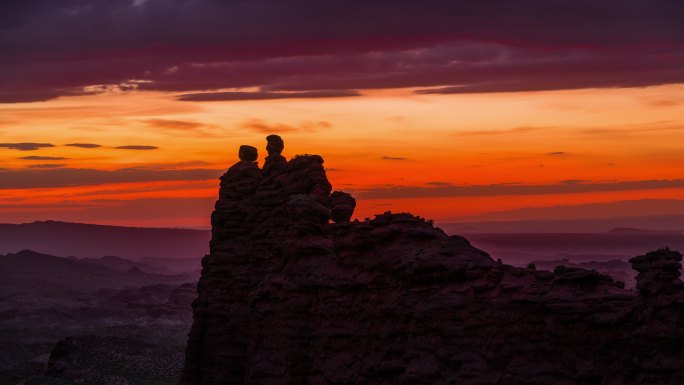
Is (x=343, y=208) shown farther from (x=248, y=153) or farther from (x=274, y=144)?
(x=248, y=153)

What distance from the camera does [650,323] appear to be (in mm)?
45062

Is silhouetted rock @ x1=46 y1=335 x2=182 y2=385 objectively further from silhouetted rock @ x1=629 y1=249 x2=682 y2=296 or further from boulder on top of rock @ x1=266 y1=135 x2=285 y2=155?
silhouetted rock @ x1=629 y1=249 x2=682 y2=296

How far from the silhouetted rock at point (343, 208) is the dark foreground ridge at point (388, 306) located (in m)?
0.11

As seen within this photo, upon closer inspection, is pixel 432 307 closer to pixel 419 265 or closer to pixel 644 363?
pixel 419 265

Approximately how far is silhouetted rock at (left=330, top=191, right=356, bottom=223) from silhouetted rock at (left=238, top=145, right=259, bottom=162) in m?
16.5

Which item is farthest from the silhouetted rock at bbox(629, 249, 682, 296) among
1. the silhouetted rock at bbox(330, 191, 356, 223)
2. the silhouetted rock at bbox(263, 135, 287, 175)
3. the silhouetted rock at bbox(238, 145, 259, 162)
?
the silhouetted rock at bbox(238, 145, 259, 162)

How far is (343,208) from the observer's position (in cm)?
6788

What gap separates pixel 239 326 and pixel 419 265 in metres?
27.0

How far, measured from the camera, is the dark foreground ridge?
4584 cm

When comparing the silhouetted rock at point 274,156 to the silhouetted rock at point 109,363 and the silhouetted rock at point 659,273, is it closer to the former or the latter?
the silhouetted rock at point 659,273

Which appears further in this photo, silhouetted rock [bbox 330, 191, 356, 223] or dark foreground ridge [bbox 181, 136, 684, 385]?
silhouetted rock [bbox 330, 191, 356, 223]

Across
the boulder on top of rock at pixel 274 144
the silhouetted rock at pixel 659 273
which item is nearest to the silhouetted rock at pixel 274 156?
the boulder on top of rock at pixel 274 144

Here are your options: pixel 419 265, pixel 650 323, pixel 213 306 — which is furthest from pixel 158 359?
pixel 650 323

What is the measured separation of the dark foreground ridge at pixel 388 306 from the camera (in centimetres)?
4584
